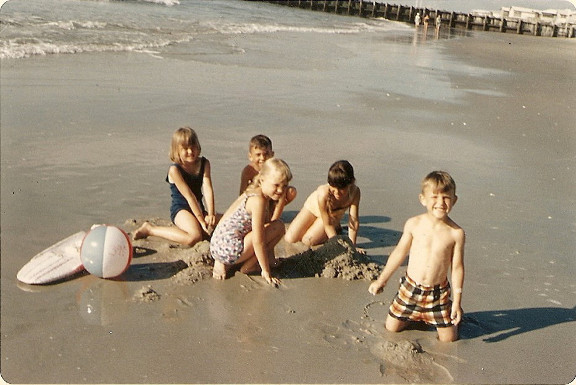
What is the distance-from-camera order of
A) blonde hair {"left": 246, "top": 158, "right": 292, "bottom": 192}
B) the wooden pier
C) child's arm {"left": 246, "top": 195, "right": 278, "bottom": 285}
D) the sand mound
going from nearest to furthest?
Result: blonde hair {"left": 246, "top": 158, "right": 292, "bottom": 192} → child's arm {"left": 246, "top": 195, "right": 278, "bottom": 285} → the sand mound → the wooden pier

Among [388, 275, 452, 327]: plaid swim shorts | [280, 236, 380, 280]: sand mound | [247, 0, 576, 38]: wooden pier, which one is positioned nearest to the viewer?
[388, 275, 452, 327]: plaid swim shorts

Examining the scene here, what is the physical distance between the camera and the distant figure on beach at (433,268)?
3.94 m

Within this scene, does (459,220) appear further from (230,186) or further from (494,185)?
(230,186)

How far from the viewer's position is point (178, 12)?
1125 inches

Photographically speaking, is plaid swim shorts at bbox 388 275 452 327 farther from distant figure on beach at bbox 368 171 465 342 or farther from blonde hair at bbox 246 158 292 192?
blonde hair at bbox 246 158 292 192

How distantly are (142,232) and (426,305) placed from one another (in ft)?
7.90

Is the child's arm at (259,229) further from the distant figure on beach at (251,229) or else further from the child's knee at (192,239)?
the child's knee at (192,239)

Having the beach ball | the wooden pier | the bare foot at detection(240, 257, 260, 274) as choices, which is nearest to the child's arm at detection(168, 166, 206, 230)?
the bare foot at detection(240, 257, 260, 274)

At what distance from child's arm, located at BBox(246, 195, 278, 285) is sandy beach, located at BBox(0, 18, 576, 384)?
123mm

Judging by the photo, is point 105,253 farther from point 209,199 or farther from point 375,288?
point 375,288

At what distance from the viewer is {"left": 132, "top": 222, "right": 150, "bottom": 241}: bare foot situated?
5.11 m

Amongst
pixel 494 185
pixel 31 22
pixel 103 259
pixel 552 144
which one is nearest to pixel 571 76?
pixel 552 144

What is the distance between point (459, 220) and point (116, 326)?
3608 millimetres

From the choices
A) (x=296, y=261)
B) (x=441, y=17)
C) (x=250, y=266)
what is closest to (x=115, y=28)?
(x=296, y=261)
